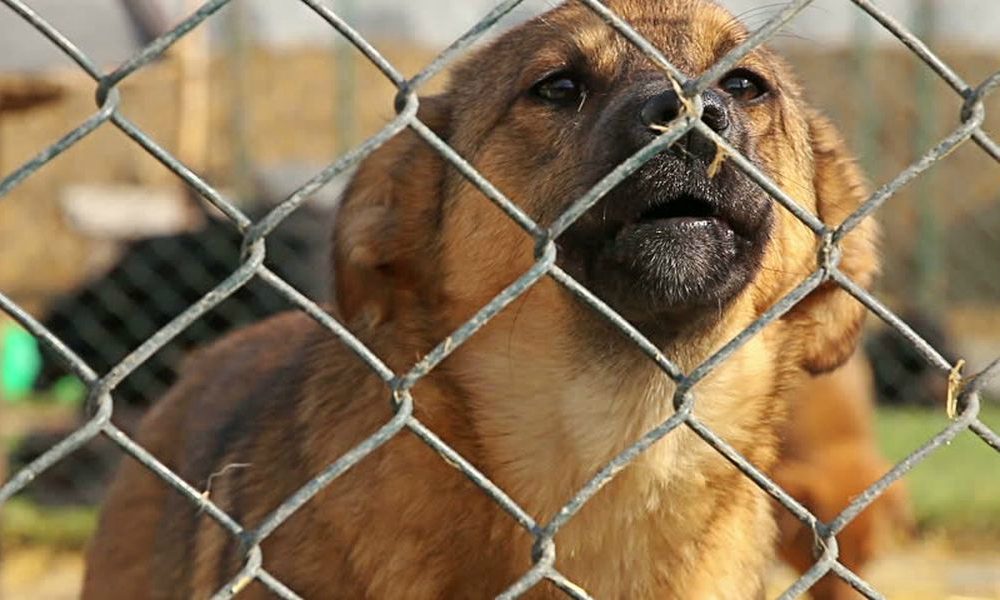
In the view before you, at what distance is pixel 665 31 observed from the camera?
2992 mm

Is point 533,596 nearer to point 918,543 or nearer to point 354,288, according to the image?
point 354,288

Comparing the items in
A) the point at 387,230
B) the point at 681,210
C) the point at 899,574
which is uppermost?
the point at 899,574

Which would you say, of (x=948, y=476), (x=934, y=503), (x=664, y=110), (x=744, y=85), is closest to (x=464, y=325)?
(x=664, y=110)

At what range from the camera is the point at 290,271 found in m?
7.96

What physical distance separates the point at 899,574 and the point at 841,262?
3203mm

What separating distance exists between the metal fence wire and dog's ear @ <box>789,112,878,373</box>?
1054 mm

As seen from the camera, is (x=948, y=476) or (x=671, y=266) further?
(x=948, y=476)

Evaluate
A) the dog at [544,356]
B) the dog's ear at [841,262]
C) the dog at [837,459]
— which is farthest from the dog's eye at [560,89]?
the dog at [837,459]

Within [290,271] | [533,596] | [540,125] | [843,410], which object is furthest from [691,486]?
[290,271]

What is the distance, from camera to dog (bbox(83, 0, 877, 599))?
9.18 feet

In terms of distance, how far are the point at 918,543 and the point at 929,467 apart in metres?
1.50

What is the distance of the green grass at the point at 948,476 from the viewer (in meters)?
7.09

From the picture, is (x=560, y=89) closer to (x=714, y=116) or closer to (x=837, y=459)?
(x=714, y=116)

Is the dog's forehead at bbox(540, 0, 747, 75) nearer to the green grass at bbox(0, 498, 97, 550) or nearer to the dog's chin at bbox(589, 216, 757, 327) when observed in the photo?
the dog's chin at bbox(589, 216, 757, 327)
